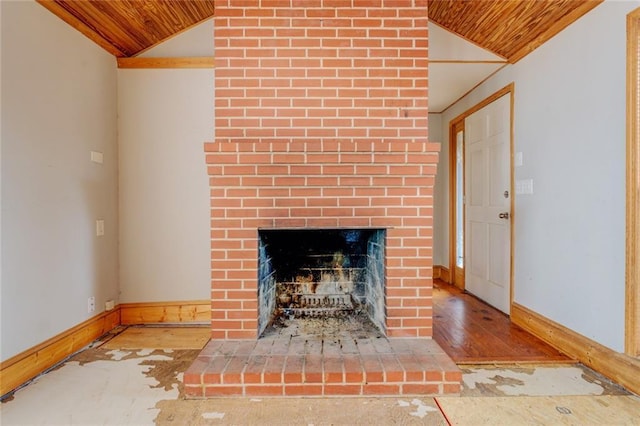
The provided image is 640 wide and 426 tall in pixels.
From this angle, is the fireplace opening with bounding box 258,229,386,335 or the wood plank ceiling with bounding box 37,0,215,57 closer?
the wood plank ceiling with bounding box 37,0,215,57

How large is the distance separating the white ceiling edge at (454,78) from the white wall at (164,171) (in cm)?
203

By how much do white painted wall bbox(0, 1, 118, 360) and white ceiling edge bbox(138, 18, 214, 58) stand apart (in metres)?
0.42

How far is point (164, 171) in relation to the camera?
294cm

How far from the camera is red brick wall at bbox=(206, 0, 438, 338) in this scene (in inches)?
84.4

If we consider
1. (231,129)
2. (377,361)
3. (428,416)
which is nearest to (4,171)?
(231,129)

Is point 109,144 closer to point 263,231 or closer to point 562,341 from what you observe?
point 263,231

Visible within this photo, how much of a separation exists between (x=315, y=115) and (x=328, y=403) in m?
1.60

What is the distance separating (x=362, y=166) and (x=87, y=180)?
6.53 ft

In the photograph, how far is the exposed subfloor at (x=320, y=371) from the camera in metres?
1.79

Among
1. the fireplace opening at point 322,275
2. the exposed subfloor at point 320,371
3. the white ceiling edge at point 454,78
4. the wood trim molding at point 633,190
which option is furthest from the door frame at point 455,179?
the exposed subfloor at point 320,371

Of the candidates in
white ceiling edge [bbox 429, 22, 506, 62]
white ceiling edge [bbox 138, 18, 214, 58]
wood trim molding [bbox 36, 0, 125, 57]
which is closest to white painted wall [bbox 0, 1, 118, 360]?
wood trim molding [bbox 36, 0, 125, 57]

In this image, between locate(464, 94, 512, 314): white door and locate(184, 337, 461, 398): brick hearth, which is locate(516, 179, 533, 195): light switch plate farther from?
locate(184, 337, 461, 398): brick hearth

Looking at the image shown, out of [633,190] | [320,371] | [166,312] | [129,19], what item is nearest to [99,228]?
[166,312]

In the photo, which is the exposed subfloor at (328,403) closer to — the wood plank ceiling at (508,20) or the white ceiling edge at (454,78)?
the wood plank ceiling at (508,20)
